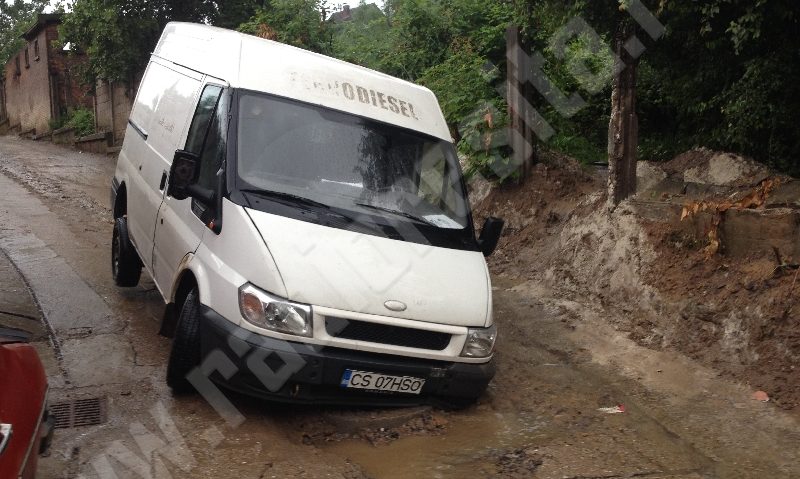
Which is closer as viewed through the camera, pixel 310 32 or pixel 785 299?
pixel 785 299

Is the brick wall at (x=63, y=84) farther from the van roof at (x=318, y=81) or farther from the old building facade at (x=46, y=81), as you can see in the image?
the van roof at (x=318, y=81)

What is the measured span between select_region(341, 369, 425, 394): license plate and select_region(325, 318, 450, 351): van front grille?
0.66 ft

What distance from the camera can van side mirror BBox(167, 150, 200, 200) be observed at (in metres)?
5.07

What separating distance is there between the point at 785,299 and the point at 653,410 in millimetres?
1465

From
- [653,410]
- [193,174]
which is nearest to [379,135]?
[193,174]

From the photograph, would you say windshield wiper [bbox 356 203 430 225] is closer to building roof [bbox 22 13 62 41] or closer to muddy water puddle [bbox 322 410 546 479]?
muddy water puddle [bbox 322 410 546 479]

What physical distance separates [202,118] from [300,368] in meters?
2.28

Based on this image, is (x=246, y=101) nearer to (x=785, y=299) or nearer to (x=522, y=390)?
(x=522, y=390)

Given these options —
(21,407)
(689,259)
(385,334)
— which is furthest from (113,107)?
(21,407)

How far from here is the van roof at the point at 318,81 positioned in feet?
18.2

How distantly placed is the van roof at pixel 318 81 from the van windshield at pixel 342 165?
94 millimetres

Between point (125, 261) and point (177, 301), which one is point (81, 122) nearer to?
point (125, 261)

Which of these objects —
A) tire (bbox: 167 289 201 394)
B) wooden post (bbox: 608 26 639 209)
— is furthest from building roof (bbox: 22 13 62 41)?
tire (bbox: 167 289 201 394)

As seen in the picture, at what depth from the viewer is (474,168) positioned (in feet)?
33.0
